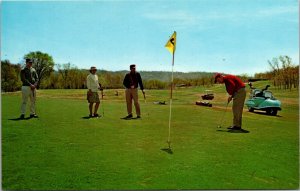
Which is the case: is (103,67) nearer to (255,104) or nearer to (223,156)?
(223,156)

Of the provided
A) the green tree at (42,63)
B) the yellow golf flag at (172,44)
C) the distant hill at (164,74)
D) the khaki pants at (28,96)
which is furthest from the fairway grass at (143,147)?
the yellow golf flag at (172,44)

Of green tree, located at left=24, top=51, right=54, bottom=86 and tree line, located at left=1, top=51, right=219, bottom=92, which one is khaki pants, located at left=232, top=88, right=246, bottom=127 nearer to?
tree line, located at left=1, top=51, right=219, bottom=92

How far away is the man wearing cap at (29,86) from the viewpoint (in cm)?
998

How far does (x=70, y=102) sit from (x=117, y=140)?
2730mm

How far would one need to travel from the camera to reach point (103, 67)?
9.67m

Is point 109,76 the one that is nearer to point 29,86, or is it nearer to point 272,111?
point 29,86

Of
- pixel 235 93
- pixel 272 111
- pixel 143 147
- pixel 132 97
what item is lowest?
pixel 143 147

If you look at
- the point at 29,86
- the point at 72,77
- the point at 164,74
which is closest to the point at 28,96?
the point at 29,86

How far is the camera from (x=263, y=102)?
11281 millimetres

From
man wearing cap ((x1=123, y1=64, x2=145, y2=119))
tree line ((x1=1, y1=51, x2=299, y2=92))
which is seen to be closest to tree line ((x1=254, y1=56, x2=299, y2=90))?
tree line ((x1=1, y1=51, x2=299, y2=92))

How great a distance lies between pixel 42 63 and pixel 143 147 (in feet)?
10.6

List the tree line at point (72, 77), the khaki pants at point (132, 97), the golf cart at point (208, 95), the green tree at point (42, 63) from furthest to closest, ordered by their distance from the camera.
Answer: the golf cart at point (208, 95) < the khaki pants at point (132, 97) < the tree line at point (72, 77) < the green tree at point (42, 63)

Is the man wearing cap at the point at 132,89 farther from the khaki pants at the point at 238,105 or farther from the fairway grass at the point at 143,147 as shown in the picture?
the khaki pants at the point at 238,105

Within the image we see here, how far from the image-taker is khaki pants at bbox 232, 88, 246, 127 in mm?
10000
